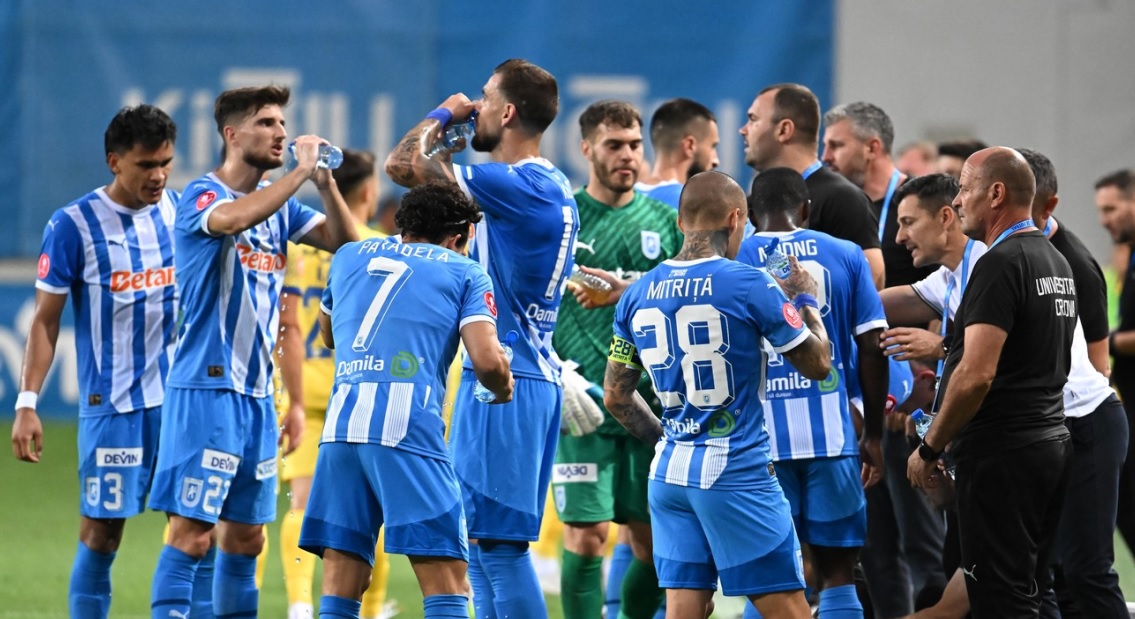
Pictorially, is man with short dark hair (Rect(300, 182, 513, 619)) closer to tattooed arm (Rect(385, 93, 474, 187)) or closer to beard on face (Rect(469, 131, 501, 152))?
tattooed arm (Rect(385, 93, 474, 187))

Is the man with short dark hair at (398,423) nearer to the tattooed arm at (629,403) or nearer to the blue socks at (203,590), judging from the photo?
the tattooed arm at (629,403)

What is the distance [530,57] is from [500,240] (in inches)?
359

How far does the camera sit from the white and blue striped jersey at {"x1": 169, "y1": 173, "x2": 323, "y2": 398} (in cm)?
596

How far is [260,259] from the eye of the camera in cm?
614

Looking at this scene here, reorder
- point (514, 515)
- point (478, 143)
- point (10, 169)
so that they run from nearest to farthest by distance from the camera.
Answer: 1. point (514, 515)
2. point (478, 143)
3. point (10, 169)

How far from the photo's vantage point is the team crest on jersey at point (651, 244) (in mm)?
7125

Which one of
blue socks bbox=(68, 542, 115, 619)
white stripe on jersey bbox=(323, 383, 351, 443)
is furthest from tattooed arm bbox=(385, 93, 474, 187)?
blue socks bbox=(68, 542, 115, 619)

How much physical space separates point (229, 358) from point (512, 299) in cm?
117

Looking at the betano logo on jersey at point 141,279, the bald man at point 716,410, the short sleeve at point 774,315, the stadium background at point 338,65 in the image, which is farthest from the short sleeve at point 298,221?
the stadium background at point 338,65

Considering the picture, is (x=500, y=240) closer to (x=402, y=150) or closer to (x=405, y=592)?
(x=402, y=150)

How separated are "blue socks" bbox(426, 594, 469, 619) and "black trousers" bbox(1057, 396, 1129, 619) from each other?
94.4 inches

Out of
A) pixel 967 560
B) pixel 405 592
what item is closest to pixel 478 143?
pixel 967 560

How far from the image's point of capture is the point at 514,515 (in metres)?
5.68

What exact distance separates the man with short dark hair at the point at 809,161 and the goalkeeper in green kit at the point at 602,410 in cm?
63
